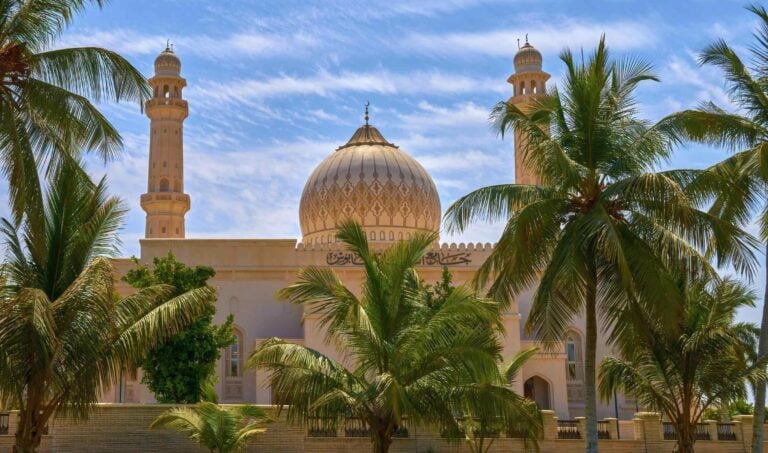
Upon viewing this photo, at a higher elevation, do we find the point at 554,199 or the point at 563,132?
the point at 563,132

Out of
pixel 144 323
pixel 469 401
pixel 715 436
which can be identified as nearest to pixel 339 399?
pixel 469 401

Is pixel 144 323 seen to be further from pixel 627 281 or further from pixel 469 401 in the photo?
pixel 627 281

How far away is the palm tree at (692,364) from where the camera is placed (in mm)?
17922

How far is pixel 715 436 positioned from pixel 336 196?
18.7 m

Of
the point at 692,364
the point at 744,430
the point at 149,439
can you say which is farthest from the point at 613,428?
the point at 149,439

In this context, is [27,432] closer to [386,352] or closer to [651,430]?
[386,352]

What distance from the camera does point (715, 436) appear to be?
2248 cm

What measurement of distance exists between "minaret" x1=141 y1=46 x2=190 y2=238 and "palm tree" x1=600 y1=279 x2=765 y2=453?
24064 mm

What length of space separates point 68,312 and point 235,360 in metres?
20.1

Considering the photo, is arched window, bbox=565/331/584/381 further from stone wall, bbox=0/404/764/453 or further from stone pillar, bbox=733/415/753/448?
stone wall, bbox=0/404/764/453

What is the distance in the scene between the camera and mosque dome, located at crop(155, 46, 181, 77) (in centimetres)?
4094

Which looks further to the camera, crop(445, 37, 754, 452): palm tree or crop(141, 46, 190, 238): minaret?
crop(141, 46, 190, 238): minaret

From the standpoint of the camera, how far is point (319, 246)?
1332 inches

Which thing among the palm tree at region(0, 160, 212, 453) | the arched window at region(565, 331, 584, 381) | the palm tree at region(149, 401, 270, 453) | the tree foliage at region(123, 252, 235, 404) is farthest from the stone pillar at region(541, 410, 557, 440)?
the arched window at region(565, 331, 584, 381)
